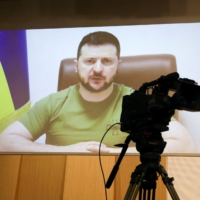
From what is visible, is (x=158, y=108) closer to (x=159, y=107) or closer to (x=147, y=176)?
(x=159, y=107)

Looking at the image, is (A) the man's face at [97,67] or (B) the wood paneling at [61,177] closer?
(B) the wood paneling at [61,177]

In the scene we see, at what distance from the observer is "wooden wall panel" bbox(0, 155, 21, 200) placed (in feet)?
5.36

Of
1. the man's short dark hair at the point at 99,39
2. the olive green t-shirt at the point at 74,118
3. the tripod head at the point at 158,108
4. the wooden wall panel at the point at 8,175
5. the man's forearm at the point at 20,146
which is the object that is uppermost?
the man's short dark hair at the point at 99,39

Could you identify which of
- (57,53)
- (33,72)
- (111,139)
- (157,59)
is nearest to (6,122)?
(33,72)

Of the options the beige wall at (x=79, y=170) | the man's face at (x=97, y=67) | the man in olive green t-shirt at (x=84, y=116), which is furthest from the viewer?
the man's face at (x=97, y=67)

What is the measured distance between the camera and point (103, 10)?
6.66ft

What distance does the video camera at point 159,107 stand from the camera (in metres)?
0.94

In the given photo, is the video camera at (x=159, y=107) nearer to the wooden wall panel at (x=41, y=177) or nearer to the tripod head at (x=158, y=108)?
the tripod head at (x=158, y=108)

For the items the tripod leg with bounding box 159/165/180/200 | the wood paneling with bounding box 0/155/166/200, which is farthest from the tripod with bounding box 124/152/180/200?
the wood paneling with bounding box 0/155/166/200

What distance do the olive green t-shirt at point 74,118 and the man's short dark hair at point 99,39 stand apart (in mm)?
279

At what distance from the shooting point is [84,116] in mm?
→ 1712

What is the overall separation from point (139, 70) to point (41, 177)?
85 cm

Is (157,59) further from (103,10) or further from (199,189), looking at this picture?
(199,189)

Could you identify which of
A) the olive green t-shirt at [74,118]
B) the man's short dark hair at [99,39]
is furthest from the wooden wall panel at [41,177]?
the man's short dark hair at [99,39]
